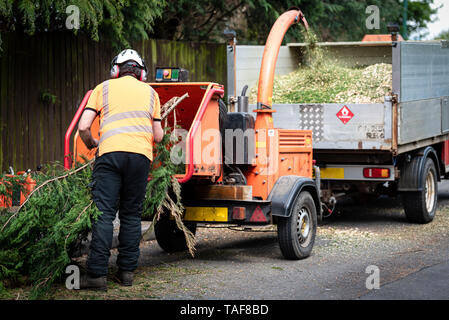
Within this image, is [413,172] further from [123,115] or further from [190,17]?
[190,17]

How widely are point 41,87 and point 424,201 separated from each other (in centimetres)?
606

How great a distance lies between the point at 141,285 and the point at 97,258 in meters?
0.55

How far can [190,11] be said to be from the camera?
15.2 metres

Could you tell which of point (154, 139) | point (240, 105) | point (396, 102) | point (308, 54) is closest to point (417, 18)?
point (308, 54)

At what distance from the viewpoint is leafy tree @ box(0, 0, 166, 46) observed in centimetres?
936

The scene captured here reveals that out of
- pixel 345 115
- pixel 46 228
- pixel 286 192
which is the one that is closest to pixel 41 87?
pixel 345 115

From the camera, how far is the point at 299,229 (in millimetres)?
7824

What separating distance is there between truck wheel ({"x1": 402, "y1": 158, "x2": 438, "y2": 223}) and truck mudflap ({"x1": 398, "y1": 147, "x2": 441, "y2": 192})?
3.2 inches

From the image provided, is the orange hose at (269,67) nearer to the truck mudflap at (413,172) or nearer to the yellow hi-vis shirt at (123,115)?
the yellow hi-vis shirt at (123,115)

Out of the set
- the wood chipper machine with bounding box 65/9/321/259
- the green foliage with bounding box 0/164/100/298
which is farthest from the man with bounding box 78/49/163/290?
the wood chipper machine with bounding box 65/9/321/259

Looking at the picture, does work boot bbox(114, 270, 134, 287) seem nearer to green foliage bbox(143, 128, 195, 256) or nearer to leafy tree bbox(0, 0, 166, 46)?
green foliage bbox(143, 128, 195, 256)

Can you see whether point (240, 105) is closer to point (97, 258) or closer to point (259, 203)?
point (259, 203)
